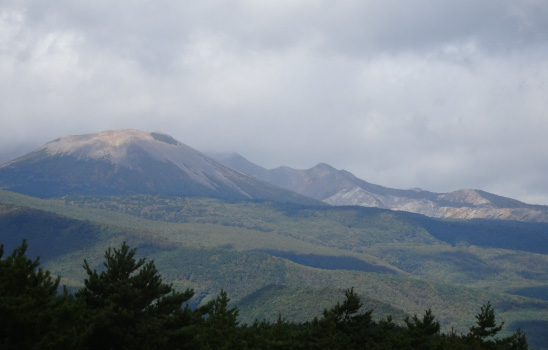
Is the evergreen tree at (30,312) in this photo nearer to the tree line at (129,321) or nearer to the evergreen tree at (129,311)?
the tree line at (129,321)

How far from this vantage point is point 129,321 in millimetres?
46781

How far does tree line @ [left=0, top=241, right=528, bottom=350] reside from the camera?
35.3m

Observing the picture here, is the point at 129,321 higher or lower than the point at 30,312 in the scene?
lower

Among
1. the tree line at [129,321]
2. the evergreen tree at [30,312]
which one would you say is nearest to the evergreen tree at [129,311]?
the tree line at [129,321]

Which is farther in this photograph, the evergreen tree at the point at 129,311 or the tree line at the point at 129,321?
the evergreen tree at the point at 129,311

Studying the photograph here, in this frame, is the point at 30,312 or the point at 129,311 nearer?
the point at 30,312

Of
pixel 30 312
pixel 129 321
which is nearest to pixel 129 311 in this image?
pixel 129 321

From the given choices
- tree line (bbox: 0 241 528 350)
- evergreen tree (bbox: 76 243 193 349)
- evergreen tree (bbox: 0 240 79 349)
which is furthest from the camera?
evergreen tree (bbox: 76 243 193 349)

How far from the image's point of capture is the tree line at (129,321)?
35.3m

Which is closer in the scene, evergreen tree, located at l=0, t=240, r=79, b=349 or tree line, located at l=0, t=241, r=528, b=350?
evergreen tree, located at l=0, t=240, r=79, b=349

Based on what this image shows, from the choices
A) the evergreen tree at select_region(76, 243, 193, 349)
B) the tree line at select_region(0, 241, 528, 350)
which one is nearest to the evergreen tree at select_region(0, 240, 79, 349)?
the tree line at select_region(0, 241, 528, 350)

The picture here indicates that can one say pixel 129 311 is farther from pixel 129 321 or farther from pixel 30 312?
pixel 30 312

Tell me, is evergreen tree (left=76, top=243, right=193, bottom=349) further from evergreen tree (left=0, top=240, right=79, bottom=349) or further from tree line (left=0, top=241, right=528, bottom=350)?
evergreen tree (left=0, top=240, right=79, bottom=349)

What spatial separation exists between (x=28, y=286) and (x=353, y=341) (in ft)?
105
